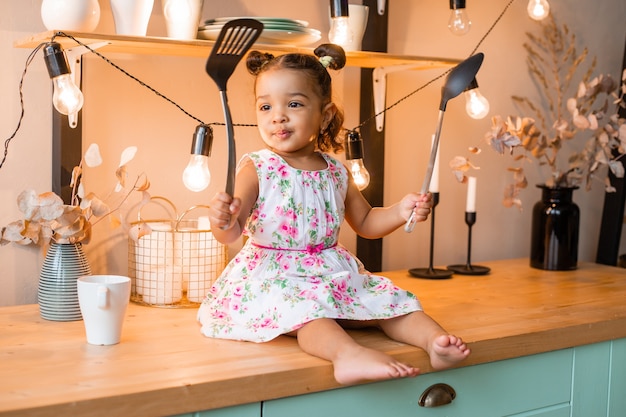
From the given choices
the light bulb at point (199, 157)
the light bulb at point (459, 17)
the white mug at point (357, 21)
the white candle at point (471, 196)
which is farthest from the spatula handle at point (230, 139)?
the white candle at point (471, 196)

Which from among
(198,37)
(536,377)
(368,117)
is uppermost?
(198,37)

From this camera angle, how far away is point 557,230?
2180 mm

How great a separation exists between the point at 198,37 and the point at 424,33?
2.43 ft

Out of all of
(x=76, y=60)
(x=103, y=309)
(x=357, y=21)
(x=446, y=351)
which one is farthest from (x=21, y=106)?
(x=446, y=351)

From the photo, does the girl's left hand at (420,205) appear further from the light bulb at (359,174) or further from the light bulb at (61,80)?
the light bulb at (61,80)

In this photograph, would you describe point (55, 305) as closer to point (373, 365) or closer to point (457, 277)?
point (373, 365)

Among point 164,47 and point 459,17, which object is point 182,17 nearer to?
point 164,47

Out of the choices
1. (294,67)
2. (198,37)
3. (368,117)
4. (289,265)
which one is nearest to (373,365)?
(289,265)

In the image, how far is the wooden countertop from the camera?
113 centimetres

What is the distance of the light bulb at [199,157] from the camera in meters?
1.51

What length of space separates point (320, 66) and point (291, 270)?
39 cm

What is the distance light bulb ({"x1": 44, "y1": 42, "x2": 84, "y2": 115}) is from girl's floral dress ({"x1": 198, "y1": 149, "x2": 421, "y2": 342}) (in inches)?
13.2

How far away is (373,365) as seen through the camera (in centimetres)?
127

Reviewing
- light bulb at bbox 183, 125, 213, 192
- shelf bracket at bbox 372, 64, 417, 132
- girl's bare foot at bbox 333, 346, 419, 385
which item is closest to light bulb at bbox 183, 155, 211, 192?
light bulb at bbox 183, 125, 213, 192
